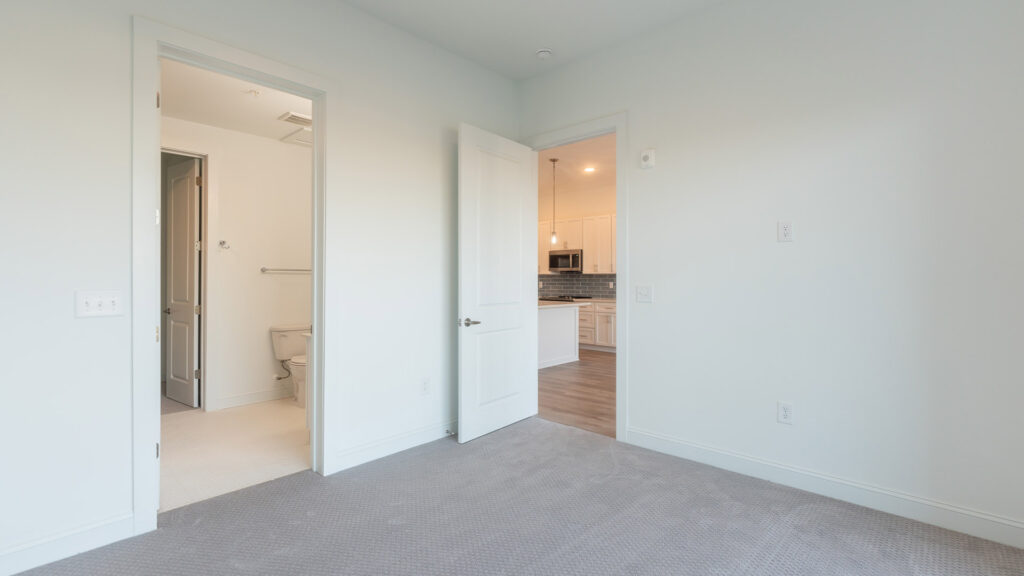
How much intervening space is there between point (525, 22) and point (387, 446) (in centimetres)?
290

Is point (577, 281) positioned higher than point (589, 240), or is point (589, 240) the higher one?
point (589, 240)

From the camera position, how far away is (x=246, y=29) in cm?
243

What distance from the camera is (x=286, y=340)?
4.59 meters

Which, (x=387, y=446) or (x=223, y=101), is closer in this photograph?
(x=387, y=446)

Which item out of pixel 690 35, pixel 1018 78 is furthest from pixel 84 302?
pixel 1018 78

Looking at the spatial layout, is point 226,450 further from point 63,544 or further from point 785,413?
point 785,413

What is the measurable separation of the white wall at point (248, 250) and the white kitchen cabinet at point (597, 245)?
4938 mm

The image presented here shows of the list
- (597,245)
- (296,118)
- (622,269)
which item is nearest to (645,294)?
(622,269)

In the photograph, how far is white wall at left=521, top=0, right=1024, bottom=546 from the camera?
2.09m

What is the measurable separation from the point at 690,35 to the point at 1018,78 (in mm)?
1583

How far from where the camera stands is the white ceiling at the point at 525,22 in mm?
2828

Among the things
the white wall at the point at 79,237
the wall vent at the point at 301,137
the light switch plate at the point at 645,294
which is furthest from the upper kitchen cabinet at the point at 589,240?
the white wall at the point at 79,237

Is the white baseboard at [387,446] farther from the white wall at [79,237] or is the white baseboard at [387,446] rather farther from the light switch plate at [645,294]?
the light switch plate at [645,294]

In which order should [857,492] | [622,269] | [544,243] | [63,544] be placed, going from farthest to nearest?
[544,243], [622,269], [857,492], [63,544]
